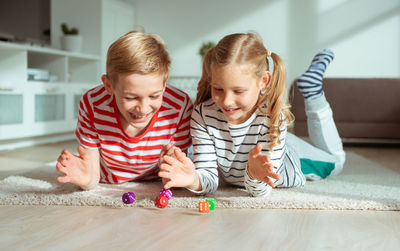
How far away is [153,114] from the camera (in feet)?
4.61

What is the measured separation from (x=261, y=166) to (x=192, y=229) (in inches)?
10.1

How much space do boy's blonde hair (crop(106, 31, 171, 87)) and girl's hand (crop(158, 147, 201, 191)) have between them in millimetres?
256

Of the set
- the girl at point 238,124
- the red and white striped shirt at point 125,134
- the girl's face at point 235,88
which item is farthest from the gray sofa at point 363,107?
the girl's face at point 235,88

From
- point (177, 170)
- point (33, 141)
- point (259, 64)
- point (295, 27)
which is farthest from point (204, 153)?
point (295, 27)

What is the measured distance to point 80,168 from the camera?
1315 mm

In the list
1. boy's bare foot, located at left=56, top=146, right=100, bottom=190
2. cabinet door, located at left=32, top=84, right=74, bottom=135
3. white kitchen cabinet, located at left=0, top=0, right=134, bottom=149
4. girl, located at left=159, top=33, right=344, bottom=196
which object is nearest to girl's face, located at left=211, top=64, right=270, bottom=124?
girl, located at left=159, top=33, right=344, bottom=196

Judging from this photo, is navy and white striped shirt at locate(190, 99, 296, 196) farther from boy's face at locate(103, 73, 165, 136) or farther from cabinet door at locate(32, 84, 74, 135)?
cabinet door at locate(32, 84, 74, 135)

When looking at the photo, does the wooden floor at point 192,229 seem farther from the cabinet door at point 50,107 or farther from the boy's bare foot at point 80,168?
the cabinet door at point 50,107

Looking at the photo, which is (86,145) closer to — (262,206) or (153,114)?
(153,114)

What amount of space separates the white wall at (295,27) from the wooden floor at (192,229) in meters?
4.16

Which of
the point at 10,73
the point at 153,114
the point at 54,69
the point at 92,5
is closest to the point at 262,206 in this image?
the point at 153,114

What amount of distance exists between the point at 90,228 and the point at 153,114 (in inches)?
18.4

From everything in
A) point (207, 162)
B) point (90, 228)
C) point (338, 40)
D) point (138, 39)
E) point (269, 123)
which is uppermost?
point (338, 40)

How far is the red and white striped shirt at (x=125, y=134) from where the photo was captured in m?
1.45
